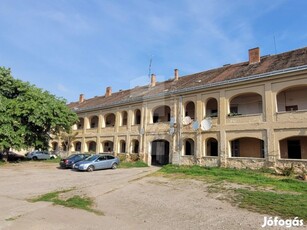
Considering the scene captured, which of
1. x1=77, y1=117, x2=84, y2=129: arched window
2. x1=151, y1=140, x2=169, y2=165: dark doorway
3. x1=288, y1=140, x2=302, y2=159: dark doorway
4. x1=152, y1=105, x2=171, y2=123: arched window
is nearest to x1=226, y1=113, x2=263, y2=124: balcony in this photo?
x1=288, y1=140, x2=302, y2=159: dark doorway

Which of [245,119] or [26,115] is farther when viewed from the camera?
[26,115]

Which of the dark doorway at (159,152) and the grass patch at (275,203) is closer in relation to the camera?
the grass patch at (275,203)

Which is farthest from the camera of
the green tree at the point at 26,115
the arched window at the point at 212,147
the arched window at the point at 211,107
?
the green tree at the point at 26,115

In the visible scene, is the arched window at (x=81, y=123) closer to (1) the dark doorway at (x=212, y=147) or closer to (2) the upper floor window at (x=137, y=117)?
(2) the upper floor window at (x=137, y=117)

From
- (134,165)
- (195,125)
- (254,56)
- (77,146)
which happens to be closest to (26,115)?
(77,146)

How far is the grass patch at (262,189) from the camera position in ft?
28.5

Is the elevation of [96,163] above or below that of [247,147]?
below

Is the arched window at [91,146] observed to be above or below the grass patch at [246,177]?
above

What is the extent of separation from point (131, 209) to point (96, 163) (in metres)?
12.0

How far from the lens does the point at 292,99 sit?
18.3 metres

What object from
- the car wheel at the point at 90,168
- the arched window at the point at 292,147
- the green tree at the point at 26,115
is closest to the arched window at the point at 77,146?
the green tree at the point at 26,115

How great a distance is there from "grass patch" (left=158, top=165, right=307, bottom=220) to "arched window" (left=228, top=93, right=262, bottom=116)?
5.02 metres

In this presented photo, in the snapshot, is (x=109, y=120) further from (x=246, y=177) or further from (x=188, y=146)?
(x=246, y=177)

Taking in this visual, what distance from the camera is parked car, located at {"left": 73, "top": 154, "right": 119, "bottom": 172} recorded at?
20.0 metres
